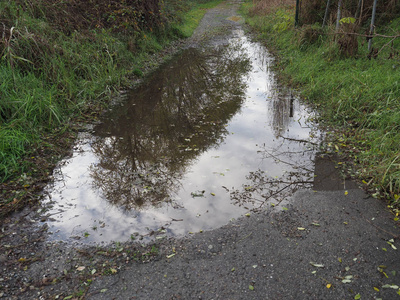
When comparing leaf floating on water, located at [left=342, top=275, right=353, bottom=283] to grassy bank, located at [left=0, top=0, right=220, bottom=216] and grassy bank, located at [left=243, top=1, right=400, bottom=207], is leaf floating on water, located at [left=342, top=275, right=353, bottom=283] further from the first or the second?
grassy bank, located at [left=0, top=0, right=220, bottom=216]

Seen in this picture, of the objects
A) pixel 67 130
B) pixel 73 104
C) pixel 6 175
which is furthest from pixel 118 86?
pixel 6 175

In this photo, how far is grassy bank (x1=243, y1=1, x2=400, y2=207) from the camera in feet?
12.2

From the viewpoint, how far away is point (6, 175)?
3742mm

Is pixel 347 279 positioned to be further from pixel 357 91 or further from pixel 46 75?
pixel 46 75

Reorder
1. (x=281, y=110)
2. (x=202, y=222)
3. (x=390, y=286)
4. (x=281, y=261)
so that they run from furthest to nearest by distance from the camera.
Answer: (x=281, y=110) → (x=202, y=222) → (x=281, y=261) → (x=390, y=286)

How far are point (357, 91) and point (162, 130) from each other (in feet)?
11.3

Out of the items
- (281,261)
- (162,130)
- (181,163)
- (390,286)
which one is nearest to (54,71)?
(162,130)

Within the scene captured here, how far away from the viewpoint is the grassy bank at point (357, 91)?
373 cm

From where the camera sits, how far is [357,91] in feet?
17.3

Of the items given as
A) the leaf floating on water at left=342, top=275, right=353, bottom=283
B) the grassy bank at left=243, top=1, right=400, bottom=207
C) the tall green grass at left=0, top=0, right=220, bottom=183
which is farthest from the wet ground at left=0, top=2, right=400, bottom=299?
the tall green grass at left=0, top=0, right=220, bottom=183

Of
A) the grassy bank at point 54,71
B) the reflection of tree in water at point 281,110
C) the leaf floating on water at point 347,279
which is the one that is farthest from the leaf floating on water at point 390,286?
the grassy bank at point 54,71

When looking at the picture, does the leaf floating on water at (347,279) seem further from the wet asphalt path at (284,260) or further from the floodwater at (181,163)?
the floodwater at (181,163)

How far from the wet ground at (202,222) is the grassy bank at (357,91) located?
34 centimetres

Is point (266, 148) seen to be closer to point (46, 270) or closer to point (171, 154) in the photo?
point (171, 154)
